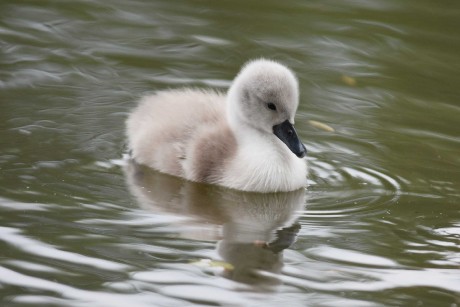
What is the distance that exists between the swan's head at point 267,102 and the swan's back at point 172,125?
0.52 feet

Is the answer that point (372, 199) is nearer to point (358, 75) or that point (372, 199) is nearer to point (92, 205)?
point (92, 205)

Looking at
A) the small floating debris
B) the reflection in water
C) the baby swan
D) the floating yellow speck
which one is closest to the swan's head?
the baby swan

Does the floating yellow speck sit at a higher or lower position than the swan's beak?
higher

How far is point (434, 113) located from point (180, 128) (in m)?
1.75

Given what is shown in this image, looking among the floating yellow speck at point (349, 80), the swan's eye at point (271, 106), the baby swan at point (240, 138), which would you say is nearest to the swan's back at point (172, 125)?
the baby swan at point (240, 138)

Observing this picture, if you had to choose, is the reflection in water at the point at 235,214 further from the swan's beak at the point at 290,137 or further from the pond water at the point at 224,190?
the swan's beak at the point at 290,137

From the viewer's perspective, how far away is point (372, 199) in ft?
19.0

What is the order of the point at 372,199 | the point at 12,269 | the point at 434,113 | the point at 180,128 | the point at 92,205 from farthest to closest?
the point at 434,113
the point at 180,128
the point at 372,199
the point at 92,205
the point at 12,269

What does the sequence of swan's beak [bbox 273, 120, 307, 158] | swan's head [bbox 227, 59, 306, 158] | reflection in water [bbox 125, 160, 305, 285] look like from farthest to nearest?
swan's head [bbox 227, 59, 306, 158], swan's beak [bbox 273, 120, 307, 158], reflection in water [bbox 125, 160, 305, 285]

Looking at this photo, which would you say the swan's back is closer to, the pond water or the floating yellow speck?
the pond water

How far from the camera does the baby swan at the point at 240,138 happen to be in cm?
600

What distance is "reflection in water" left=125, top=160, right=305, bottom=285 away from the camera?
4836mm

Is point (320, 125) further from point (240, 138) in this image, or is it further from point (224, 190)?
point (224, 190)

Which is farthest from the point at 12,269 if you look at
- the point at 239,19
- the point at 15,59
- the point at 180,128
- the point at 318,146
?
the point at 239,19
